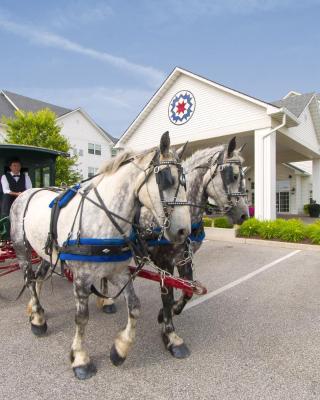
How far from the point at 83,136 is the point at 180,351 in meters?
31.6

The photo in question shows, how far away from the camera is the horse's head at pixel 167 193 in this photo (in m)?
2.41

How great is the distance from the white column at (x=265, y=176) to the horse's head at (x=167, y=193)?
428 inches

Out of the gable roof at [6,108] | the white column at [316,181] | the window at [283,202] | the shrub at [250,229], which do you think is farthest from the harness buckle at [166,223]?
the gable roof at [6,108]

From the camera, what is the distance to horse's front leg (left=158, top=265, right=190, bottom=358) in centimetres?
310

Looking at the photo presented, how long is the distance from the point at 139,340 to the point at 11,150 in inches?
157

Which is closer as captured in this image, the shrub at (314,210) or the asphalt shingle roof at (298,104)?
the asphalt shingle roof at (298,104)

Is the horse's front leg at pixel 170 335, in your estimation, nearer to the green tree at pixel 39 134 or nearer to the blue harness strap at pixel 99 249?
the blue harness strap at pixel 99 249

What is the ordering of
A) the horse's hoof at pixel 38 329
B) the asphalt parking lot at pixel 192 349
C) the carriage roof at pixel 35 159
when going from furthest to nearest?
the carriage roof at pixel 35 159 → the horse's hoof at pixel 38 329 → the asphalt parking lot at pixel 192 349

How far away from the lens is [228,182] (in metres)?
3.58

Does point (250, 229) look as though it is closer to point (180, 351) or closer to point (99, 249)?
point (180, 351)

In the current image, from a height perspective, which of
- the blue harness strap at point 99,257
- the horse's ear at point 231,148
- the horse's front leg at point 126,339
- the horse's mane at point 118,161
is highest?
the horse's ear at point 231,148

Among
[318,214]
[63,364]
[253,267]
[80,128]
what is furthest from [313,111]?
[80,128]

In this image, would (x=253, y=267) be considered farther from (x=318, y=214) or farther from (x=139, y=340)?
(x=318, y=214)

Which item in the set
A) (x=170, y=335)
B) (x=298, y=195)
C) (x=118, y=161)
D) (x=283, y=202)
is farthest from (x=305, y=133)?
(x=118, y=161)
